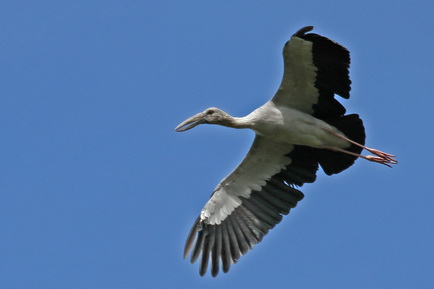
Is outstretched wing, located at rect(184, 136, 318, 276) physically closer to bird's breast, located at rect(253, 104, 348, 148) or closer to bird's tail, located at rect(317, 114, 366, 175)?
bird's tail, located at rect(317, 114, 366, 175)

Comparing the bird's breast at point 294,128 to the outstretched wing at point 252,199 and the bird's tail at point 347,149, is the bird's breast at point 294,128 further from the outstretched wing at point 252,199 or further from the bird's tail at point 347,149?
the outstretched wing at point 252,199

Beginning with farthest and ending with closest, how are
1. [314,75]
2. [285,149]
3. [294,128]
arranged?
[285,149] < [294,128] < [314,75]

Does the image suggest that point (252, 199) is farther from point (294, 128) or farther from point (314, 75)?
point (314, 75)

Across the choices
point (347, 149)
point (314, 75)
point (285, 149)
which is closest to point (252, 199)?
point (285, 149)

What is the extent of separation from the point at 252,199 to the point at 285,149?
1033mm

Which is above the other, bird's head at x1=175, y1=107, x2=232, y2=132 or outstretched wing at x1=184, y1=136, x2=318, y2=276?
bird's head at x1=175, y1=107, x2=232, y2=132

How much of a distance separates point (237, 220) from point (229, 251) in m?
0.61

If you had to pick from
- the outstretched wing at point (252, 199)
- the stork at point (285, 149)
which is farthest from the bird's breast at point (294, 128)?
the outstretched wing at point (252, 199)

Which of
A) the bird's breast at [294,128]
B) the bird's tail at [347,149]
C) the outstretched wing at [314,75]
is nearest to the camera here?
the outstretched wing at [314,75]

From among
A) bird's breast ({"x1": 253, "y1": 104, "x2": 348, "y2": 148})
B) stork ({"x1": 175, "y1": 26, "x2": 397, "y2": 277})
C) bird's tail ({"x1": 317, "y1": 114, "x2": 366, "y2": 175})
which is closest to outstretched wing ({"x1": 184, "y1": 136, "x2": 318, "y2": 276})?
stork ({"x1": 175, "y1": 26, "x2": 397, "y2": 277})

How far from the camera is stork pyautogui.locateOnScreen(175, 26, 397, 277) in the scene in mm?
13711

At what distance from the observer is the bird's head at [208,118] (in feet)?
46.9

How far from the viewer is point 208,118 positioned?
14.4 metres

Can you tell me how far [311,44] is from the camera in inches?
526
